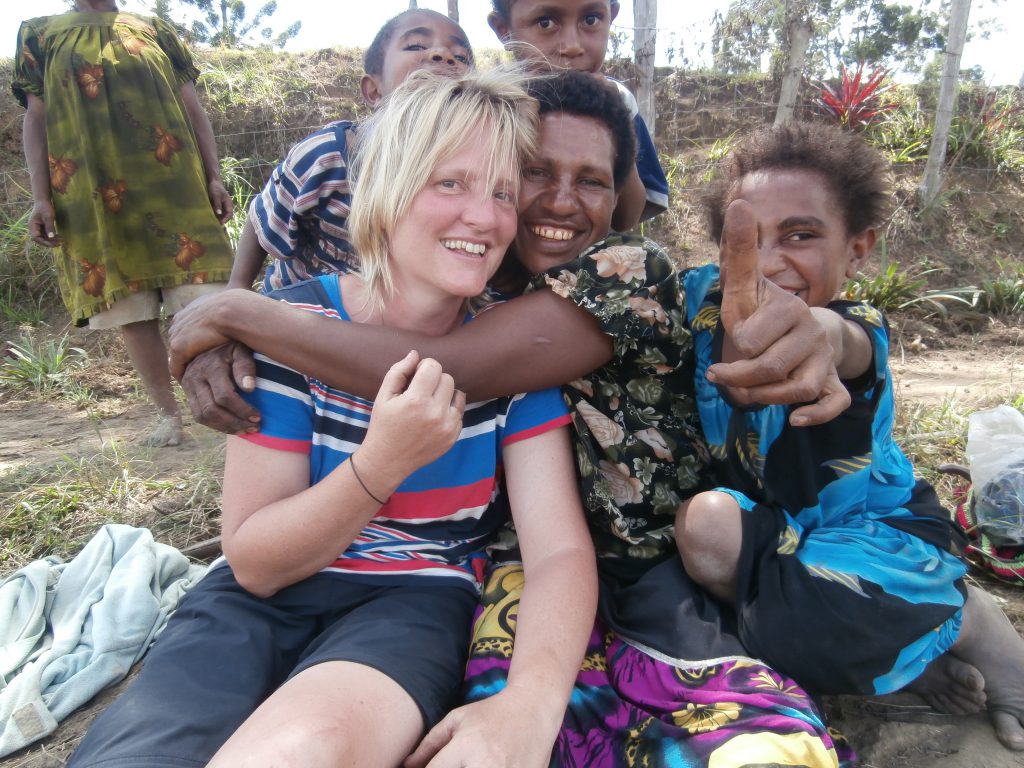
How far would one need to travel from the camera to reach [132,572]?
203 centimetres

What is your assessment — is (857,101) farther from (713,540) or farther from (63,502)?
(63,502)

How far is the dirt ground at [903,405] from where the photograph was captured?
1545 mm

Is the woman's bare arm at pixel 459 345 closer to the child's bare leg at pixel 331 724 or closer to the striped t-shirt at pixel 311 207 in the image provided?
the child's bare leg at pixel 331 724

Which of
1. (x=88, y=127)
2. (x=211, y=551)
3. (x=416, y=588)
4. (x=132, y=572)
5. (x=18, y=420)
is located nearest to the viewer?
(x=416, y=588)

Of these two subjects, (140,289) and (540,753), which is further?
(140,289)

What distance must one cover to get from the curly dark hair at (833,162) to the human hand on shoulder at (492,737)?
1.14 meters

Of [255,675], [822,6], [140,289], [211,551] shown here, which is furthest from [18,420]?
[822,6]

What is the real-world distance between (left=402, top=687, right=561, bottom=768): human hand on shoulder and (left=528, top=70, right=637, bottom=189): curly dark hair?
3.85ft

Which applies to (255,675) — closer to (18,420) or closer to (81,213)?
(81,213)

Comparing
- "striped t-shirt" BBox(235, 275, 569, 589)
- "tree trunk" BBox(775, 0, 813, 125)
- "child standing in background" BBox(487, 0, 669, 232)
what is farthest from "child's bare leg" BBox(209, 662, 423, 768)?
"tree trunk" BBox(775, 0, 813, 125)

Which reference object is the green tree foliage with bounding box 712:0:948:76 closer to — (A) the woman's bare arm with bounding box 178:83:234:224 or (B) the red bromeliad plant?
(B) the red bromeliad plant

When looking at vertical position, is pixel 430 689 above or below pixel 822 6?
below

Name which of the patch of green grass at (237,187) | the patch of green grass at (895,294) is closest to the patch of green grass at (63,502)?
the patch of green grass at (237,187)

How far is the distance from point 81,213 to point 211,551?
2.04 m
